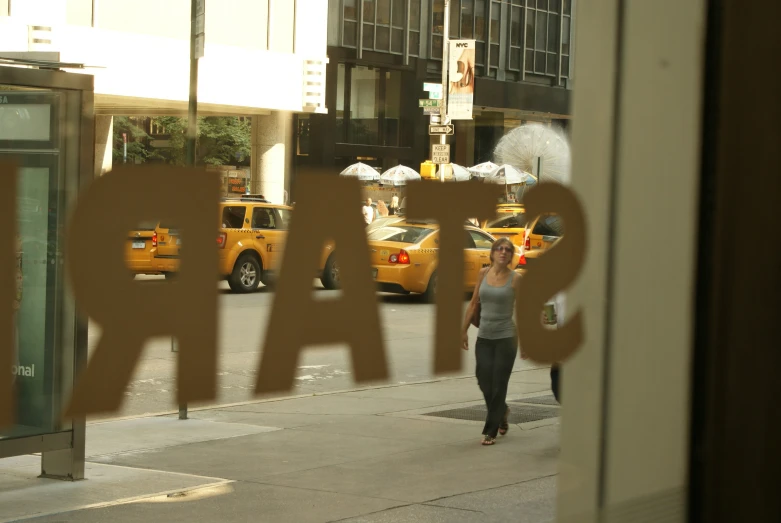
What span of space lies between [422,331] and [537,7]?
1.27 m

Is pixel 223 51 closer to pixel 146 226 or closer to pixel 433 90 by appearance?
pixel 433 90

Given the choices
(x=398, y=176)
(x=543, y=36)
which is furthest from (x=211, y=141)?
(x=543, y=36)

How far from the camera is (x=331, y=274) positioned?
315cm

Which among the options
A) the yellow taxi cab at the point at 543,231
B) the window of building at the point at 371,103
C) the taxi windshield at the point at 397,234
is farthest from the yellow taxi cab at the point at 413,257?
the window of building at the point at 371,103

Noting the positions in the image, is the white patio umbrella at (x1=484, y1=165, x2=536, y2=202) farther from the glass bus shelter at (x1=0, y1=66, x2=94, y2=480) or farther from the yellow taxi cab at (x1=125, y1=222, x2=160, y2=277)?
the glass bus shelter at (x1=0, y1=66, x2=94, y2=480)

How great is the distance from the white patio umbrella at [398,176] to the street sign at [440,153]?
10 cm

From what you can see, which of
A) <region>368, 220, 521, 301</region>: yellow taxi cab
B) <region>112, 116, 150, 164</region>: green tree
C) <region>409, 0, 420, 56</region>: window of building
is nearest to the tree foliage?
<region>112, 116, 150, 164</region>: green tree

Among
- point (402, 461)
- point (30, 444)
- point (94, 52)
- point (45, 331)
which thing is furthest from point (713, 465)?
point (402, 461)

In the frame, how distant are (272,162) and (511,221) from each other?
0.71 m

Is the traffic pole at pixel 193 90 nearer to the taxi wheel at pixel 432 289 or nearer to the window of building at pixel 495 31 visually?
the taxi wheel at pixel 432 289

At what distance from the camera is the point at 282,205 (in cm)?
308

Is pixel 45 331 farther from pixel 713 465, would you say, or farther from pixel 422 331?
pixel 713 465

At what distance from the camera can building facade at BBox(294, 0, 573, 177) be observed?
11.8 ft

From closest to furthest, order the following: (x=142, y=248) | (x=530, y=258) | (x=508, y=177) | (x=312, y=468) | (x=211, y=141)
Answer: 1. (x=142, y=248)
2. (x=508, y=177)
3. (x=530, y=258)
4. (x=211, y=141)
5. (x=312, y=468)
